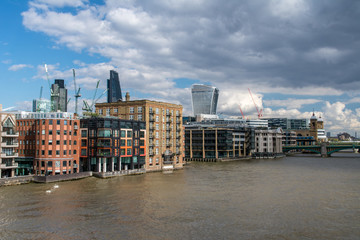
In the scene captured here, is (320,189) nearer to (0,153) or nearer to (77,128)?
(77,128)

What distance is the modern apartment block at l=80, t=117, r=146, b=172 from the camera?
10688cm

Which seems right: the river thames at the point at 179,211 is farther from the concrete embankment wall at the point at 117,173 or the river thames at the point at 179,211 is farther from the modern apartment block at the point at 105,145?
the modern apartment block at the point at 105,145

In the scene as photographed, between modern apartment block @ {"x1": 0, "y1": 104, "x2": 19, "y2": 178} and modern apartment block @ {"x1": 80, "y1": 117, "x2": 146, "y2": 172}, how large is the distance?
2093cm

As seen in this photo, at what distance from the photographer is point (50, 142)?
99250 millimetres

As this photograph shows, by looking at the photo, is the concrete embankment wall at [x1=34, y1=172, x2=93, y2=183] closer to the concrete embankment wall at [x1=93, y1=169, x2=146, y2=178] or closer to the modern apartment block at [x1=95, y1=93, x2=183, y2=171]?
the concrete embankment wall at [x1=93, y1=169, x2=146, y2=178]

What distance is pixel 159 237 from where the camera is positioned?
46031mm

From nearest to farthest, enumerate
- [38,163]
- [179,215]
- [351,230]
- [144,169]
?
1. [351,230]
2. [179,215]
3. [38,163]
4. [144,169]

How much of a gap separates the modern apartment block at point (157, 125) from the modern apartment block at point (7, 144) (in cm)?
4443

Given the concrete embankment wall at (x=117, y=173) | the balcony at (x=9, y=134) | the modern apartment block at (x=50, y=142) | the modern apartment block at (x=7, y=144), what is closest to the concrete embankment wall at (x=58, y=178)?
the concrete embankment wall at (x=117, y=173)

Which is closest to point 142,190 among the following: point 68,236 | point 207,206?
point 207,206

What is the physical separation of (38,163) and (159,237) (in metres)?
66.7

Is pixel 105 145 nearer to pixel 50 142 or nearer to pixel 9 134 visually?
pixel 50 142

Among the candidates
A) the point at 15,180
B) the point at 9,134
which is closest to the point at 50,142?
the point at 9,134

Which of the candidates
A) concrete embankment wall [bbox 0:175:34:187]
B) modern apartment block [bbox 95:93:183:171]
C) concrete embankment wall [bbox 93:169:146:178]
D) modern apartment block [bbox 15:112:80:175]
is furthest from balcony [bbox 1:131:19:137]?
modern apartment block [bbox 95:93:183:171]
